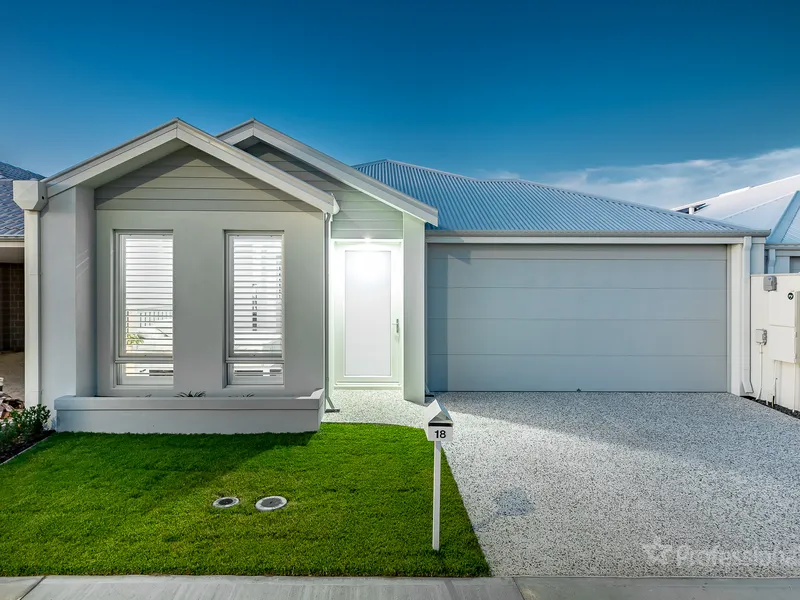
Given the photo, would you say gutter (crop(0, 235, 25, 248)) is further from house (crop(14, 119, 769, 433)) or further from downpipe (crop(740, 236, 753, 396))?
downpipe (crop(740, 236, 753, 396))

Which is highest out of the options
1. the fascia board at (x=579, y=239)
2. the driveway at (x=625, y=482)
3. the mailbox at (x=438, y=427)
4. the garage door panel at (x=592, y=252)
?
the fascia board at (x=579, y=239)

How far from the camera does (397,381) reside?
799cm

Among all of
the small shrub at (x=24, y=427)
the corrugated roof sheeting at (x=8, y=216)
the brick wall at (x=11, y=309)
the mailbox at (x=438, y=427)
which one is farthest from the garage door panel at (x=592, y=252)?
the brick wall at (x=11, y=309)

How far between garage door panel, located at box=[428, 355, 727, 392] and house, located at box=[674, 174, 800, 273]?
209 cm

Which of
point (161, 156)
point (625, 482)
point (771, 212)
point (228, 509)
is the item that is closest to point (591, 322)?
point (625, 482)

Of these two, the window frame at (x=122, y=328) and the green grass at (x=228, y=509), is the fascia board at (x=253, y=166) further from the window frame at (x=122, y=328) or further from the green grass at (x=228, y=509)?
the green grass at (x=228, y=509)

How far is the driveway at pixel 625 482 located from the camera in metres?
3.11

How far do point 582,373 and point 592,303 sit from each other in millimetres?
1265

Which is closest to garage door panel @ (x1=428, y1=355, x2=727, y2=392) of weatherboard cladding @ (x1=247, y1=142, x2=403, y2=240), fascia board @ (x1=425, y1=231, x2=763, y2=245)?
fascia board @ (x1=425, y1=231, x2=763, y2=245)

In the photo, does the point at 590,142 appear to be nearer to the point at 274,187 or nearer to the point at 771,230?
the point at 771,230

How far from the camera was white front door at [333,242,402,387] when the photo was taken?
7879mm

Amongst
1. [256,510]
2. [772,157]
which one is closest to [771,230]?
[256,510]

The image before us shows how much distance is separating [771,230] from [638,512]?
274 inches

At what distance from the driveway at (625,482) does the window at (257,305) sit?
1242mm
